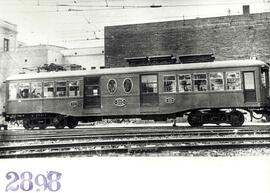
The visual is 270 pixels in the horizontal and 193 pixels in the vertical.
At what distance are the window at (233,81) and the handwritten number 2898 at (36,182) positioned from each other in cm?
438

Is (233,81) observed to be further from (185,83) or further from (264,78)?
(185,83)

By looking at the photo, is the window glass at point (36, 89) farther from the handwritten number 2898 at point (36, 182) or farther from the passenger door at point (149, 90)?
the handwritten number 2898 at point (36, 182)

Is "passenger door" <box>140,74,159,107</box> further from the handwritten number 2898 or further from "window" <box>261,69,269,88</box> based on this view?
the handwritten number 2898

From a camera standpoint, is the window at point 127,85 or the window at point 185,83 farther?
the window at point 127,85

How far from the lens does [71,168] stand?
4340 mm

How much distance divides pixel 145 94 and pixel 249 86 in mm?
2277

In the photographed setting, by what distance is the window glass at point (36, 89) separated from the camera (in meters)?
8.52

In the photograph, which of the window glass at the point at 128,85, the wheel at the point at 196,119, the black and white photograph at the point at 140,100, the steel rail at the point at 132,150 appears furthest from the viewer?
the window glass at the point at 128,85

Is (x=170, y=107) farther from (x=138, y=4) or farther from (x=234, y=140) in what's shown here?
(x=138, y=4)

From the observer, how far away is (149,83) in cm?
782

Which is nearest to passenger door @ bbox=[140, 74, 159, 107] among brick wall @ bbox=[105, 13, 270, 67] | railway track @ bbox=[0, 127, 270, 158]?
railway track @ bbox=[0, 127, 270, 158]

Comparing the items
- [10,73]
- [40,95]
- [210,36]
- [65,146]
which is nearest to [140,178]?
[65,146]

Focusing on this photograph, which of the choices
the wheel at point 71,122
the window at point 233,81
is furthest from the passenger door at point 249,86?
the wheel at point 71,122

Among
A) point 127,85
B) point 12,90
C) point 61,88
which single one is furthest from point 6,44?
point 127,85
